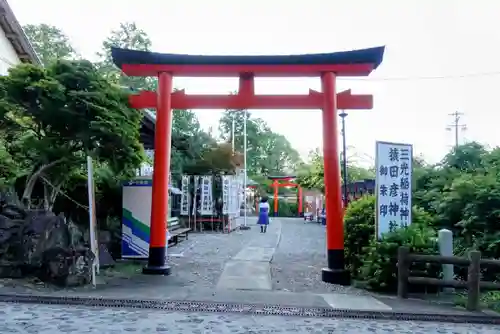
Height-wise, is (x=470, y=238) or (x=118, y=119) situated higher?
(x=118, y=119)

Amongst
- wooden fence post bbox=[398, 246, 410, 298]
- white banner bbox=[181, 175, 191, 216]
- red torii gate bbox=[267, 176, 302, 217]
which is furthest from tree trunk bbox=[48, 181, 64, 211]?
red torii gate bbox=[267, 176, 302, 217]

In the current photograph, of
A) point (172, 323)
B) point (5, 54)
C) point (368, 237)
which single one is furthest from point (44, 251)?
point (5, 54)

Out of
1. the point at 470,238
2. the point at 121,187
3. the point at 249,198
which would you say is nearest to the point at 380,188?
the point at 470,238

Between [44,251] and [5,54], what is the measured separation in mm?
11734

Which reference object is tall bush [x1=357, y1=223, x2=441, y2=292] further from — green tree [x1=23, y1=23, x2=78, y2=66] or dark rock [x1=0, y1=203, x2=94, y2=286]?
green tree [x1=23, y1=23, x2=78, y2=66]

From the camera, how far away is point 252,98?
437 inches

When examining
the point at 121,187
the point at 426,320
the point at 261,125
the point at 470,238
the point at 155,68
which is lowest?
the point at 426,320

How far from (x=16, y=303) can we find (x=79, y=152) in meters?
4.63

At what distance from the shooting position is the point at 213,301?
314 inches

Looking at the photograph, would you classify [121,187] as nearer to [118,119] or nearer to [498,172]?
[118,119]

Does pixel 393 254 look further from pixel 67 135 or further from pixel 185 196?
pixel 185 196

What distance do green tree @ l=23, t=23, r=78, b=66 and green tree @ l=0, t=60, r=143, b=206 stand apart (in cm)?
3056

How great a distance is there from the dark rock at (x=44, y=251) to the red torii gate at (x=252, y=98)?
192 cm

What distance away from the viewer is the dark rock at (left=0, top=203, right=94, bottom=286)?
8898 mm
